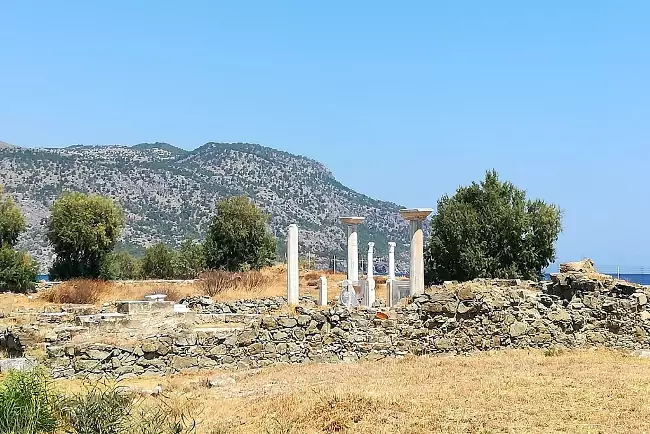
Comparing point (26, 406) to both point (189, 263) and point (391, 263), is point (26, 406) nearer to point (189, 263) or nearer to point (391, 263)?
point (391, 263)

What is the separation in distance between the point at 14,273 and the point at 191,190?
76.9 metres

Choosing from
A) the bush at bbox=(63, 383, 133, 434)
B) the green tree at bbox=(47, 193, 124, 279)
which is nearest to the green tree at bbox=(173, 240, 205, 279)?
the green tree at bbox=(47, 193, 124, 279)

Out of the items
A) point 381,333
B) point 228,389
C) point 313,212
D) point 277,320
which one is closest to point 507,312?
point 381,333

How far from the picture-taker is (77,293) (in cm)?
3669

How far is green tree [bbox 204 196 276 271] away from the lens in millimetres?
53375

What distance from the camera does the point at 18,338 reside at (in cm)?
1852

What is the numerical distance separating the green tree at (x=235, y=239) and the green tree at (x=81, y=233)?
263 inches

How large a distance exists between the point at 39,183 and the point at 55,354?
96239mm

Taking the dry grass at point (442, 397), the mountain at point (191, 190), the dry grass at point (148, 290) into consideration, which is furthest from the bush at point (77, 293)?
the mountain at point (191, 190)

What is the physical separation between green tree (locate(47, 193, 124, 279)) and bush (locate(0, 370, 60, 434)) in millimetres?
39478

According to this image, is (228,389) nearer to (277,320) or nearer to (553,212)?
(277,320)

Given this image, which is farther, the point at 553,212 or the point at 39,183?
the point at 39,183

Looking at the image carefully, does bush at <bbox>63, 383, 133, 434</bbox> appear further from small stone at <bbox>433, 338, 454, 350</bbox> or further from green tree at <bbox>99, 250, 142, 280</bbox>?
green tree at <bbox>99, 250, 142, 280</bbox>

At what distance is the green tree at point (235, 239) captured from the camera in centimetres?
5338
